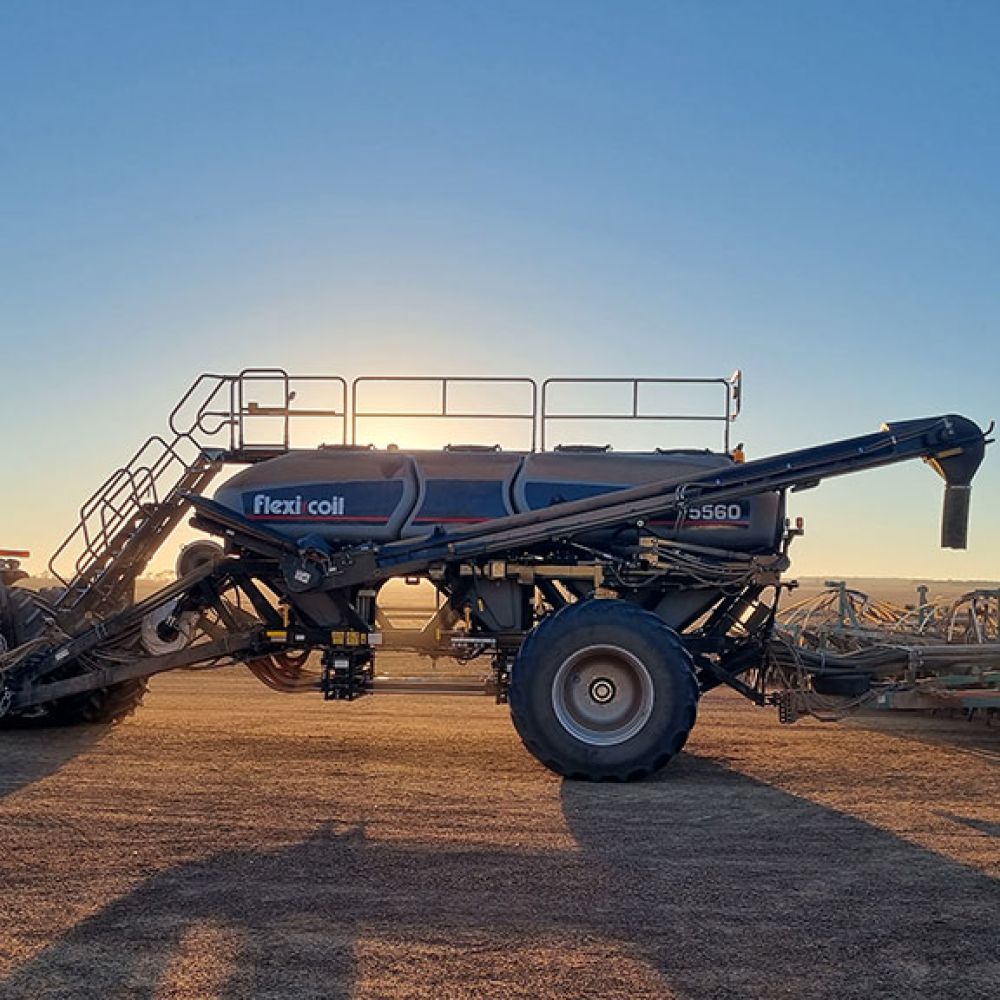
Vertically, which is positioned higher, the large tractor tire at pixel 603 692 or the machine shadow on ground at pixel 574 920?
the large tractor tire at pixel 603 692

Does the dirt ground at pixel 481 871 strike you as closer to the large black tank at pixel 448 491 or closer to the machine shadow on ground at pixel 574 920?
the machine shadow on ground at pixel 574 920

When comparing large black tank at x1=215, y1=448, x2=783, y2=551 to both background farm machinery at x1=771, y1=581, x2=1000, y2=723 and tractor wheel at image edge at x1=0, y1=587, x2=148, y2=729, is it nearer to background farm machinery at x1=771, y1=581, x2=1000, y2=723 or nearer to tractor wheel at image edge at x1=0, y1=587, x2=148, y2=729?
background farm machinery at x1=771, y1=581, x2=1000, y2=723

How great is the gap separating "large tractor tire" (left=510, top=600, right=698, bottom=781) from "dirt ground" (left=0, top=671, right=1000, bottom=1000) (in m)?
0.26

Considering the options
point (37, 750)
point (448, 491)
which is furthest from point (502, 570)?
point (37, 750)

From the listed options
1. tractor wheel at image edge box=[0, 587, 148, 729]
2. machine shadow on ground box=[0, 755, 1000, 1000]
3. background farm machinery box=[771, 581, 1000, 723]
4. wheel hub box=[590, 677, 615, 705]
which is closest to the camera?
machine shadow on ground box=[0, 755, 1000, 1000]

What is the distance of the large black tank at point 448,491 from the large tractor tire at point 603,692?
1.28 metres

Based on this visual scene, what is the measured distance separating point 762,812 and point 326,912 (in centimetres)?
364

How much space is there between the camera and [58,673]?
10.5 m

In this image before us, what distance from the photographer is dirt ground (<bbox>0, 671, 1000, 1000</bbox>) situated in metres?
4.70

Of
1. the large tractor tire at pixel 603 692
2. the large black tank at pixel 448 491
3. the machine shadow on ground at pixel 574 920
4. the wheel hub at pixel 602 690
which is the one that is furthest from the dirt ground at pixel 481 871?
the large black tank at pixel 448 491

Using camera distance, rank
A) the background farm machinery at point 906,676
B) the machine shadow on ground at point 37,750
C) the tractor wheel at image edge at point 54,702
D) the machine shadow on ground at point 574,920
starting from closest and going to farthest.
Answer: the machine shadow on ground at point 574,920 → the machine shadow on ground at point 37,750 → the background farm machinery at point 906,676 → the tractor wheel at image edge at point 54,702

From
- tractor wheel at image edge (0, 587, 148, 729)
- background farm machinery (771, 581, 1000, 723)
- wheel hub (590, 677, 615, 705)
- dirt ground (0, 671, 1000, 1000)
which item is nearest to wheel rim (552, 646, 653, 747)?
wheel hub (590, 677, 615, 705)

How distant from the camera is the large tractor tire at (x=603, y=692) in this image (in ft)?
28.7

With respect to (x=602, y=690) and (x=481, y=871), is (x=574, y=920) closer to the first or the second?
(x=481, y=871)
